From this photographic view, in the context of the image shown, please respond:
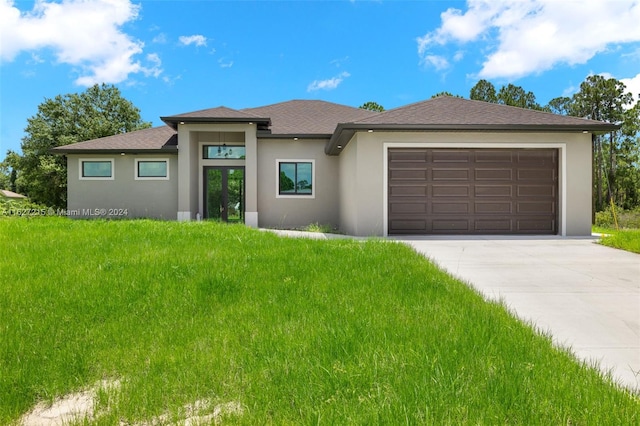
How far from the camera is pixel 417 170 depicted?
1129cm

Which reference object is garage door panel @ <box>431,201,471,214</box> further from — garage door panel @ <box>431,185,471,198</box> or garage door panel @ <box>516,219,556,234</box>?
garage door panel @ <box>516,219,556,234</box>

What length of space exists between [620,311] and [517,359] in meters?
2.32

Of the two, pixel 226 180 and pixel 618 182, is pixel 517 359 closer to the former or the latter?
pixel 226 180

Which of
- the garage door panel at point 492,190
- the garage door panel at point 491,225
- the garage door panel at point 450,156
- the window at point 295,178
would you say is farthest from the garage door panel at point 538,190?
the window at point 295,178

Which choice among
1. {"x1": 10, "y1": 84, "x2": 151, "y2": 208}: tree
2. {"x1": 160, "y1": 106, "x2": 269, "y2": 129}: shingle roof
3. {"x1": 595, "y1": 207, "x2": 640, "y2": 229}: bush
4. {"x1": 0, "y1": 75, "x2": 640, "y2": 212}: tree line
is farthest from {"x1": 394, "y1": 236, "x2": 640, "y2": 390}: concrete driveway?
{"x1": 10, "y1": 84, "x2": 151, "y2": 208}: tree

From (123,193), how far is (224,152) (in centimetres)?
483

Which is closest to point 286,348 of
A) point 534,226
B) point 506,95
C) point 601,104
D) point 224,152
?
point 534,226

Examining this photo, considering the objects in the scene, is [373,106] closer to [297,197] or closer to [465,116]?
[297,197]

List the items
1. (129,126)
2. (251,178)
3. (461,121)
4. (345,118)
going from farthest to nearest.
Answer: (129,126) < (345,118) < (251,178) < (461,121)

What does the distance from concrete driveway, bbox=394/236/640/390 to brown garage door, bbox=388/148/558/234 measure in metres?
2.28

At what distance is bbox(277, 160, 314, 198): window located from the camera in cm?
1516

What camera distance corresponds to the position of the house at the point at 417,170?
10.9 metres

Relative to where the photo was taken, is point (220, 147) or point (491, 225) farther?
point (220, 147)

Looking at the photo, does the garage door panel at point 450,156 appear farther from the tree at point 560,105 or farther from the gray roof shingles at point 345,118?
the tree at point 560,105
